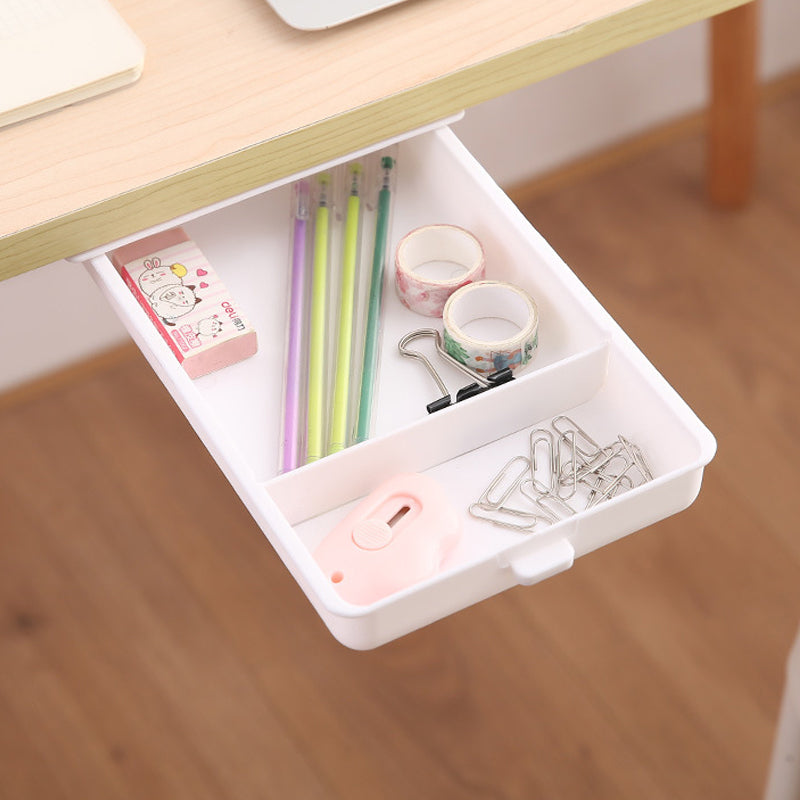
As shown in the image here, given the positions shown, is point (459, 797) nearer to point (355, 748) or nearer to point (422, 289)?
point (355, 748)

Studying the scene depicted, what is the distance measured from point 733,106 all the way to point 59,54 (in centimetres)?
123

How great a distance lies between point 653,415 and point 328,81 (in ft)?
1.05

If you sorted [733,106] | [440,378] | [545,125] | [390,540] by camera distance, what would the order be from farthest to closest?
[545,125], [733,106], [440,378], [390,540]

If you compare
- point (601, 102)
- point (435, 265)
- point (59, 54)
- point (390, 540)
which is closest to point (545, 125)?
point (601, 102)

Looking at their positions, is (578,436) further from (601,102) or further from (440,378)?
(601,102)

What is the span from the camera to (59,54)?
94 centimetres

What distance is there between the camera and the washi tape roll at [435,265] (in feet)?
3.17

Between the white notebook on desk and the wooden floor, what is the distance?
2.83 ft

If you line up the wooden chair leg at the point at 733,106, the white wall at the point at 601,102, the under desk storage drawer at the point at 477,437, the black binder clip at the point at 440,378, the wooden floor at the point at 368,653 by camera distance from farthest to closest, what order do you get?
the white wall at the point at 601,102 → the wooden chair leg at the point at 733,106 → the wooden floor at the point at 368,653 → the black binder clip at the point at 440,378 → the under desk storage drawer at the point at 477,437

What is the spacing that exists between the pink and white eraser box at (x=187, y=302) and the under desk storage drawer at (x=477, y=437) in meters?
0.02

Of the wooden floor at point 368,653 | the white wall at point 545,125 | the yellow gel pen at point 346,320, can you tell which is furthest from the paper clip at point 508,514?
the white wall at point 545,125

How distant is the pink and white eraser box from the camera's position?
3.03 feet

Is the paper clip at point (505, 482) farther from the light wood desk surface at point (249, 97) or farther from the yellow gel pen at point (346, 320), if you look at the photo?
the light wood desk surface at point (249, 97)

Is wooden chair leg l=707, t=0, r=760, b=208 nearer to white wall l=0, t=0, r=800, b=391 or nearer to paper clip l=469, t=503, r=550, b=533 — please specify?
white wall l=0, t=0, r=800, b=391
